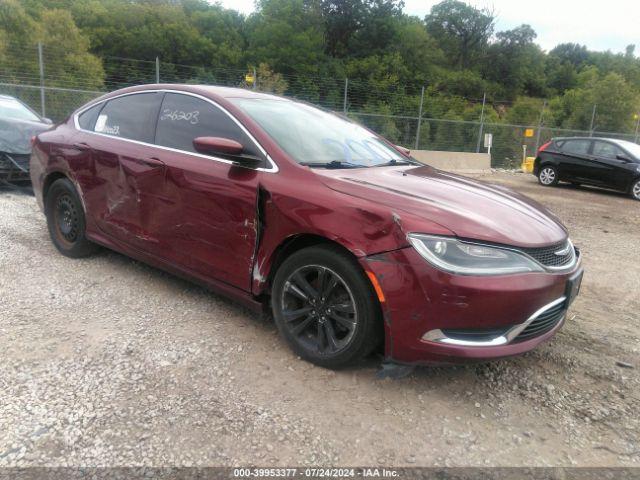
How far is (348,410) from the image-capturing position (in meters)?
2.55

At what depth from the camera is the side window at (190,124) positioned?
3317mm

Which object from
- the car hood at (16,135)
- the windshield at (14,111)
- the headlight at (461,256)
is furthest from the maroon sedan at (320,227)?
the windshield at (14,111)

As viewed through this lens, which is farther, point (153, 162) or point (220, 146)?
point (153, 162)

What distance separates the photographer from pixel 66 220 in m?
4.59

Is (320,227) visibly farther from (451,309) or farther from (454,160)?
(454,160)

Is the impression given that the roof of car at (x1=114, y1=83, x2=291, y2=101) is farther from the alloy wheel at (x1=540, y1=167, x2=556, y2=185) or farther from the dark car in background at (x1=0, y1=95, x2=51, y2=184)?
the alloy wheel at (x1=540, y1=167, x2=556, y2=185)

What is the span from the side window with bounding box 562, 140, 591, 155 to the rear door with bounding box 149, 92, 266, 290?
1226cm

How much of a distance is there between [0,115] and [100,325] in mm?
6041

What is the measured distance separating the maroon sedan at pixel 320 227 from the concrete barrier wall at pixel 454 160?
13.2 meters

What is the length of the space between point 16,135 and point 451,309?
729 centimetres

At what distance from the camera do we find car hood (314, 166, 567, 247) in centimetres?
253

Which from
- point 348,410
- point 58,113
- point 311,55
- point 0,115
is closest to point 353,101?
point 58,113

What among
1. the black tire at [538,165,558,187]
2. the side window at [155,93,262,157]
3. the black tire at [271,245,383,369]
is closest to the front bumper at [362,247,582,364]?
the black tire at [271,245,383,369]

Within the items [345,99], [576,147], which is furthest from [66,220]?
[345,99]
